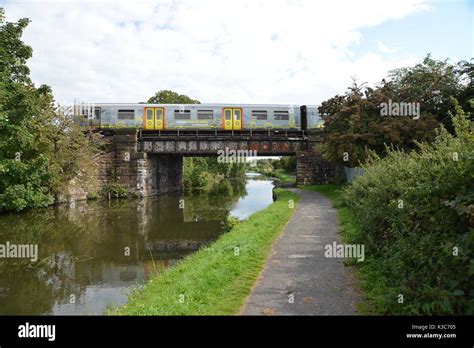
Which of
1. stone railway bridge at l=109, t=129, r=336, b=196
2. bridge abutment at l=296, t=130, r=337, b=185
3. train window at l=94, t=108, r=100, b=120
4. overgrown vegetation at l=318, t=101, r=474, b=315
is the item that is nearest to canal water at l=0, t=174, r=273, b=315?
overgrown vegetation at l=318, t=101, r=474, b=315

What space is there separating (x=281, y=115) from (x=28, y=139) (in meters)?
19.0

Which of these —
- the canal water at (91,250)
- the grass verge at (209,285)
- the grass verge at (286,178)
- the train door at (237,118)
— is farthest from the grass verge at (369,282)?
the grass verge at (286,178)

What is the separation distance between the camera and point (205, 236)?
1596 centimetres

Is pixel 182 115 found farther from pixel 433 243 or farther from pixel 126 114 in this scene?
pixel 433 243

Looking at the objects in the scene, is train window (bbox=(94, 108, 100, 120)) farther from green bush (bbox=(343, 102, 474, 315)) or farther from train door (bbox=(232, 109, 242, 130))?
green bush (bbox=(343, 102, 474, 315))

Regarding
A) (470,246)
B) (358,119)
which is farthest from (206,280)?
(358,119)

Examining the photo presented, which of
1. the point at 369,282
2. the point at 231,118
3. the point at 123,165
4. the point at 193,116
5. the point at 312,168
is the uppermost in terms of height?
the point at 193,116

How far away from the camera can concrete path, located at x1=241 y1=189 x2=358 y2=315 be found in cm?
580

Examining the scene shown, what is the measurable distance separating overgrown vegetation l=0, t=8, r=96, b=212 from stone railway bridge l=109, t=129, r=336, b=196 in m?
4.91

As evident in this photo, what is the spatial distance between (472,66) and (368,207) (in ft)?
59.0

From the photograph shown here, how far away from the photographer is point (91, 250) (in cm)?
1334

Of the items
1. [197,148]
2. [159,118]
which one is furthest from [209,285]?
[159,118]

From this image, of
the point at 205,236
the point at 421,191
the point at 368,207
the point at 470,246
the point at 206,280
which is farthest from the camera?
the point at 205,236
